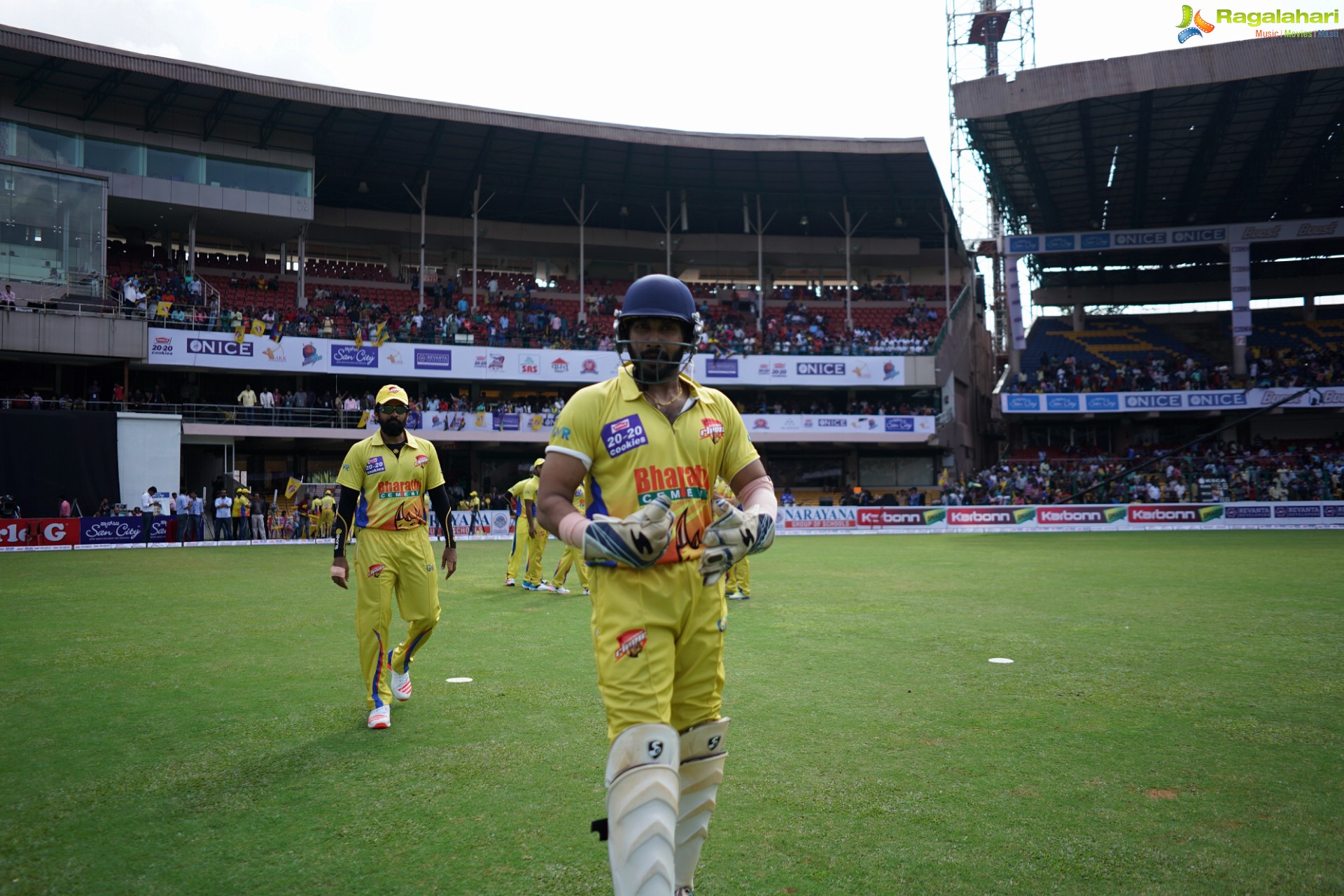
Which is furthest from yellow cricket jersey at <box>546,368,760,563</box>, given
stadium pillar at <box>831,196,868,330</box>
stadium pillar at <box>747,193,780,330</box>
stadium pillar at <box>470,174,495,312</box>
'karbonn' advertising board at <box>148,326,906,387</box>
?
stadium pillar at <box>831,196,868,330</box>

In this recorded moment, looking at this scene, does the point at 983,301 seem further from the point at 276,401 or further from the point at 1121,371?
the point at 276,401

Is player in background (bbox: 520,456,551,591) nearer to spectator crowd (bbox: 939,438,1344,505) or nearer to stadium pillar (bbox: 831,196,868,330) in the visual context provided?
spectator crowd (bbox: 939,438,1344,505)

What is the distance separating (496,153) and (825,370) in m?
19.2

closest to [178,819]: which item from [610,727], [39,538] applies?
[610,727]

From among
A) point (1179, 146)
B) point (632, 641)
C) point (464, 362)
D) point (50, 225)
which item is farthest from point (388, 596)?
point (1179, 146)

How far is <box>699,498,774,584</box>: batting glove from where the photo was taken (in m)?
3.57

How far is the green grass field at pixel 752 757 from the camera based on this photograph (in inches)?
168

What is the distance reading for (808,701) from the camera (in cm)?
747

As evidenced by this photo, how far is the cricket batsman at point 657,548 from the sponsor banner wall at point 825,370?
131 ft

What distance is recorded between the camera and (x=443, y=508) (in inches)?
314

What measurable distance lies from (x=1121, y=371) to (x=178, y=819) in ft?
163

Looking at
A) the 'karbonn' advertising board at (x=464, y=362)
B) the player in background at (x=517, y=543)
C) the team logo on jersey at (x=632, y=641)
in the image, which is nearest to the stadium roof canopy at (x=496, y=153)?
the 'karbonn' advertising board at (x=464, y=362)

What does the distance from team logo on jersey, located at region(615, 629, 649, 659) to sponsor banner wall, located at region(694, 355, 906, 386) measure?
40.6 m

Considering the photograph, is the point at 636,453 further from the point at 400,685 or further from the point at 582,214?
the point at 582,214
